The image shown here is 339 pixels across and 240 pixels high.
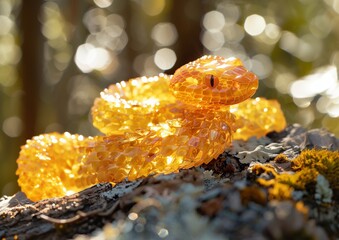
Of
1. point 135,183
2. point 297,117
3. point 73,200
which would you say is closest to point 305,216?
point 135,183

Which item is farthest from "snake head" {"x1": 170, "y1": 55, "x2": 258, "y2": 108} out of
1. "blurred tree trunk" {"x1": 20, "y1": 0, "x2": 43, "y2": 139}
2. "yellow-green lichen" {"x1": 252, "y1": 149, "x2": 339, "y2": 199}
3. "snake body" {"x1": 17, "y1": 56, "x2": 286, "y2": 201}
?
"blurred tree trunk" {"x1": 20, "y1": 0, "x2": 43, "y2": 139}

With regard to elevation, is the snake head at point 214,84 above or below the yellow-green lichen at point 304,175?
above

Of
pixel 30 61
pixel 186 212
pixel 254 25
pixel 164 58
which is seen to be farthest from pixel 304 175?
pixel 164 58

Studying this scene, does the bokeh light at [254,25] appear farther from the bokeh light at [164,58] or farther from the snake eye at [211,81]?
the snake eye at [211,81]

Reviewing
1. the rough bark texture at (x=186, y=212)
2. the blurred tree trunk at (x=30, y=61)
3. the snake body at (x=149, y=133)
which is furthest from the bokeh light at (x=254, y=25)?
the rough bark texture at (x=186, y=212)

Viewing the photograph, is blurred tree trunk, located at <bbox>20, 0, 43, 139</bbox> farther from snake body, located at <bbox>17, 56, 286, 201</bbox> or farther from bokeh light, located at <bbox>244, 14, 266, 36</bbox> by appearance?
snake body, located at <bbox>17, 56, 286, 201</bbox>

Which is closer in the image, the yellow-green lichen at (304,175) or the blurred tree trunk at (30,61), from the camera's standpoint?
the yellow-green lichen at (304,175)
